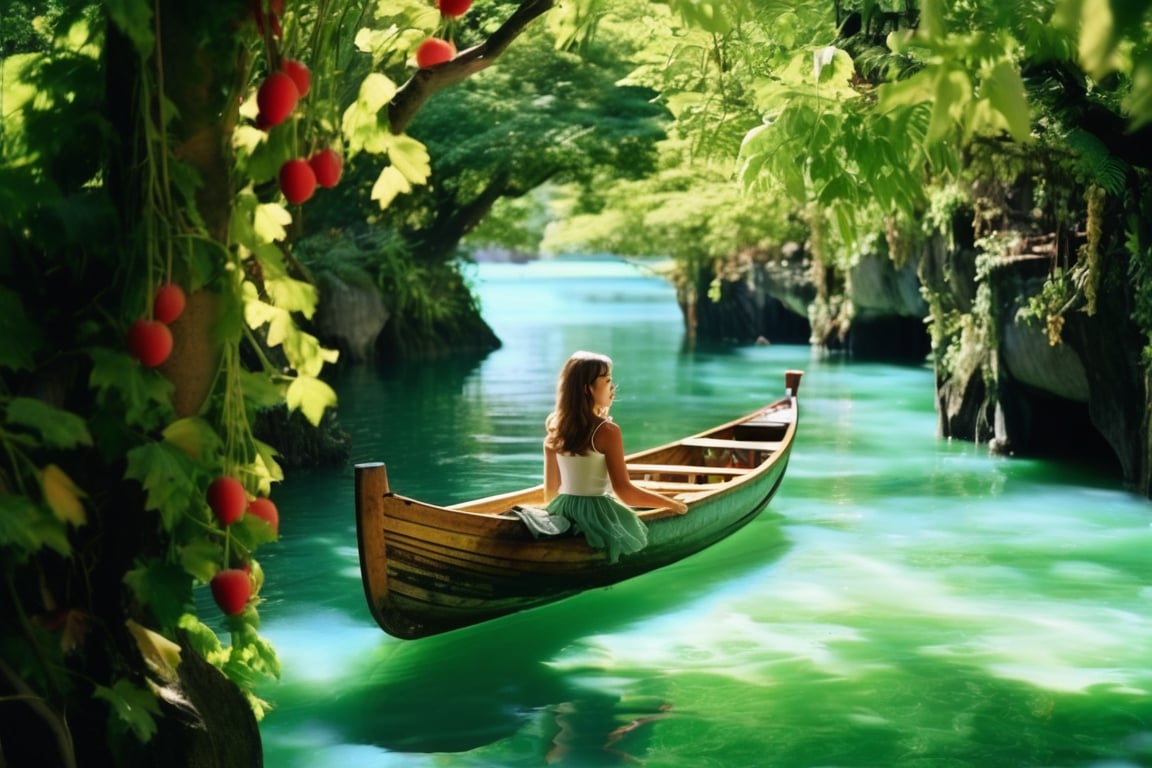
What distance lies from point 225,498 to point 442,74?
62.3 inches

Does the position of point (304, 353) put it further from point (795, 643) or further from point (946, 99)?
point (795, 643)

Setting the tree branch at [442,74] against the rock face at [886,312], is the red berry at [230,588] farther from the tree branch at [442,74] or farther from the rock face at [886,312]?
the rock face at [886,312]

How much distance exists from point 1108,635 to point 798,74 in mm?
4416

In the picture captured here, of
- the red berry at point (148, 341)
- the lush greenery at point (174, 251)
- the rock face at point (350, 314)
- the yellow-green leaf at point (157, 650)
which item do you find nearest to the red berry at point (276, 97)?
the lush greenery at point (174, 251)

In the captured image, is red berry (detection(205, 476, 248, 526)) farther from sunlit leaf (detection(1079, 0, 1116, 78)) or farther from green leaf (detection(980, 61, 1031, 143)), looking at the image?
sunlit leaf (detection(1079, 0, 1116, 78))

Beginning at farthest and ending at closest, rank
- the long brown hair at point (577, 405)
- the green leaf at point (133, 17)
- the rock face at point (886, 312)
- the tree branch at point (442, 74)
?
the rock face at point (886, 312)
the long brown hair at point (577, 405)
the tree branch at point (442, 74)
the green leaf at point (133, 17)

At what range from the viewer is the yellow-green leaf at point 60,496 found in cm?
298

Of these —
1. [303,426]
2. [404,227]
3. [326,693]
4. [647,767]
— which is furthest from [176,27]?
[404,227]

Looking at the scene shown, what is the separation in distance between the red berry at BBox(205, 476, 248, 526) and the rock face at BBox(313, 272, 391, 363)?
1954 cm

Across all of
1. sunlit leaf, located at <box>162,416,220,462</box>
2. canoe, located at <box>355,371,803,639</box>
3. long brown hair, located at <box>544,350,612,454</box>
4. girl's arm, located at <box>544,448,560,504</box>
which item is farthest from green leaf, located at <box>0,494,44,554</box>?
girl's arm, located at <box>544,448,560,504</box>

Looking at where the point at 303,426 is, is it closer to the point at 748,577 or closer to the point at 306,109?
the point at 748,577

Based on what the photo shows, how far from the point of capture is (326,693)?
647 cm

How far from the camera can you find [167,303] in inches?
118

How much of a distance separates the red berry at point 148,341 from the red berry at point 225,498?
0.37m
